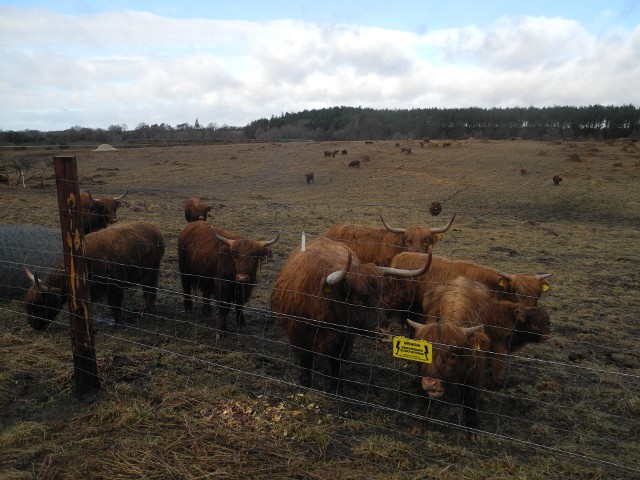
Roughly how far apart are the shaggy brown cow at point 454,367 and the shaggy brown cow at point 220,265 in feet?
9.50

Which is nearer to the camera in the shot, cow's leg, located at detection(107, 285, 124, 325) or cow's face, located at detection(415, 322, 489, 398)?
cow's face, located at detection(415, 322, 489, 398)

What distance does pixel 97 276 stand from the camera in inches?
261

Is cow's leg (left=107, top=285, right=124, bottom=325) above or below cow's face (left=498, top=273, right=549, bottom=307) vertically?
below

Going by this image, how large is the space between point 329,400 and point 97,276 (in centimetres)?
391

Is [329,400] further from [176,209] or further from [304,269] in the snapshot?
[176,209]

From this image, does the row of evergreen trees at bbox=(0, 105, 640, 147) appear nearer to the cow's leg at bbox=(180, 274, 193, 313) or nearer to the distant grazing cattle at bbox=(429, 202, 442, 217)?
the distant grazing cattle at bbox=(429, 202, 442, 217)

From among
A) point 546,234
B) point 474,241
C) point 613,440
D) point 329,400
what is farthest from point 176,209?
point 613,440

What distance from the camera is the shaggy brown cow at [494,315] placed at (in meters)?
4.80

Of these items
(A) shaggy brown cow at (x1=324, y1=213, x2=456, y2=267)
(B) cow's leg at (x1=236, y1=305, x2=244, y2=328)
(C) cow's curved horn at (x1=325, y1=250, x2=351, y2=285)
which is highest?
(C) cow's curved horn at (x1=325, y1=250, x2=351, y2=285)

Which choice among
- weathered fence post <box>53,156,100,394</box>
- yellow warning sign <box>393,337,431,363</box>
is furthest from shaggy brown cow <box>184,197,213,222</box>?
yellow warning sign <box>393,337,431,363</box>

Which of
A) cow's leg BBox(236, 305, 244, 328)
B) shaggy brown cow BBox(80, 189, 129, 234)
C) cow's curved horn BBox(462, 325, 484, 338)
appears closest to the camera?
cow's curved horn BBox(462, 325, 484, 338)

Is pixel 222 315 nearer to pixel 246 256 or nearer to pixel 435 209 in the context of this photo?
pixel 246 256

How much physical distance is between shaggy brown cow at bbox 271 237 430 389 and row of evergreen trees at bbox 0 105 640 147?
77456 mm

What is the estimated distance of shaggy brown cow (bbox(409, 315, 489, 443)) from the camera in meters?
4.10
